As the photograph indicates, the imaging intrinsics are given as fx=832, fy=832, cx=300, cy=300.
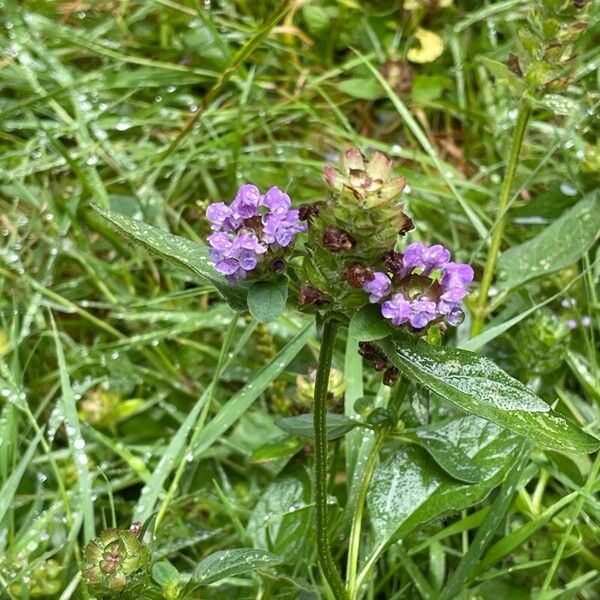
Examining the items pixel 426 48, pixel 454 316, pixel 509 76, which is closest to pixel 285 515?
pixel 454 316

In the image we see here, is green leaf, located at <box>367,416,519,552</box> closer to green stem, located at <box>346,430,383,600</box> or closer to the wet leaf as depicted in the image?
green stem, located at <box>346,430,383,600</box>

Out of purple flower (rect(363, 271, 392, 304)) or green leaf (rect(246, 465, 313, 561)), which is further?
green leaf (rect(246, 465, 313, 561))

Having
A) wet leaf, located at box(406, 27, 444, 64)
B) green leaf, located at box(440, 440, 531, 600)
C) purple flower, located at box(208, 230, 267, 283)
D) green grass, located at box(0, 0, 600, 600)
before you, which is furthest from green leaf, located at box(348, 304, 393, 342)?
wet leaf, located at box(406, 27, 444, 64)

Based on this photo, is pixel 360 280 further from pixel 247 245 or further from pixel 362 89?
pixel 362 89

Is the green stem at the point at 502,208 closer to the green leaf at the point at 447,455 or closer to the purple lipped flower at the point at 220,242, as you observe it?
the green leaf at the point at 447,455

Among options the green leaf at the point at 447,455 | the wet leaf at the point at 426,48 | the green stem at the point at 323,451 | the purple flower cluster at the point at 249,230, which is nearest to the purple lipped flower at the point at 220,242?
the purple flower cluster at the point at 249,230
